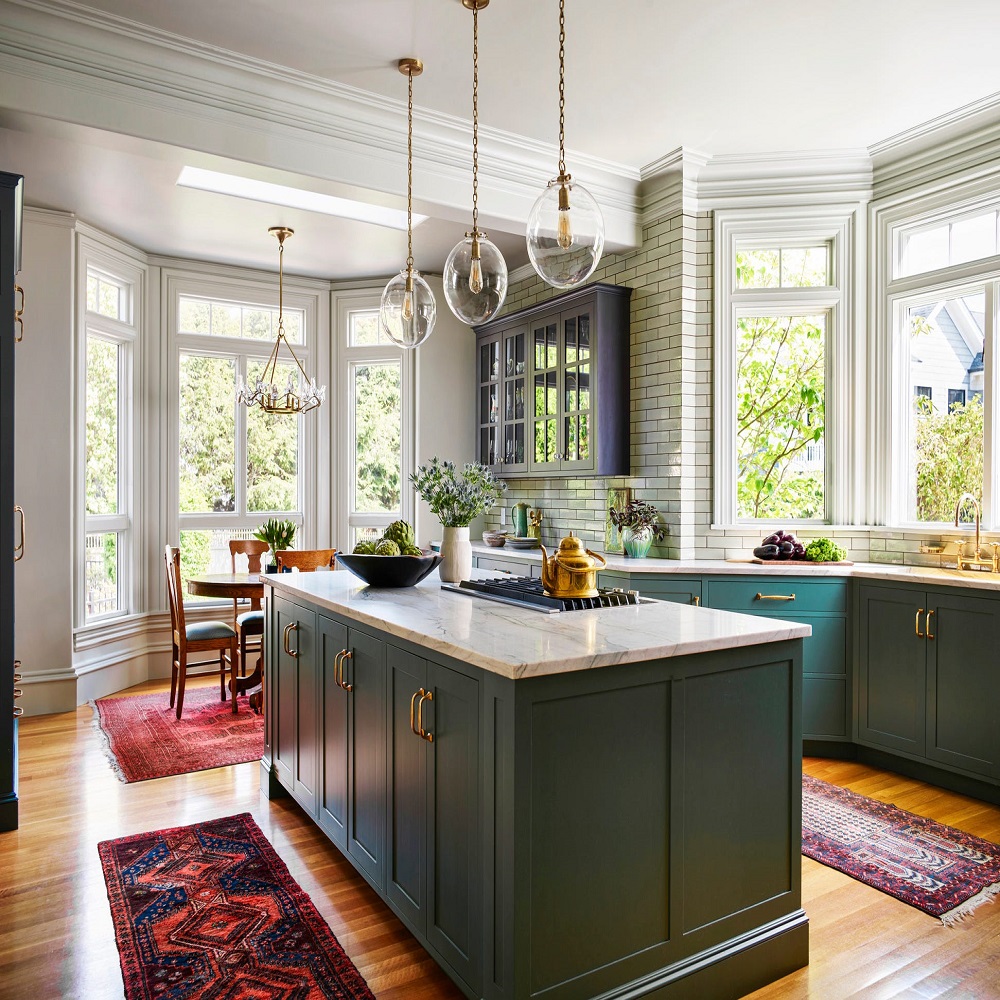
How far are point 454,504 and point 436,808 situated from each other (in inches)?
53.7

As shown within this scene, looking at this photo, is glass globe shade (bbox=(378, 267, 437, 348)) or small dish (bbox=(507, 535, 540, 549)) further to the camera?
small dish (bbox=(507, 535, 540, 549))

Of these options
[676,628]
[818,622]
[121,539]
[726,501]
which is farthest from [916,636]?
[121,539]

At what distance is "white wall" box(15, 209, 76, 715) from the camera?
479cm

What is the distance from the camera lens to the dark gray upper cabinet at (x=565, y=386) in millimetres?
4824

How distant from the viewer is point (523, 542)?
5.56 metres

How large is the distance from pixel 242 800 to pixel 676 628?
7.42 feet

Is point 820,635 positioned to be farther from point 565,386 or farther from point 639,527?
point 565,386

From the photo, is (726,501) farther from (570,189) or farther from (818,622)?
(570,189)

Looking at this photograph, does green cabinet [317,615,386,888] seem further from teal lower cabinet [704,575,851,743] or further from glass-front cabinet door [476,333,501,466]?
glass-front cabinet door [476,333,501,466]

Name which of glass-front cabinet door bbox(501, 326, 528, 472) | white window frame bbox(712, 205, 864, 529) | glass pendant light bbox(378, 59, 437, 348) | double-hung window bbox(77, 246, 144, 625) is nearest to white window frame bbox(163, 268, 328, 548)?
double-hung window bbox(77, 246, 144, 625)

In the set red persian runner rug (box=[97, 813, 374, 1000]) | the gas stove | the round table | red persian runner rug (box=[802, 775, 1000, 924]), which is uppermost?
the gas stove

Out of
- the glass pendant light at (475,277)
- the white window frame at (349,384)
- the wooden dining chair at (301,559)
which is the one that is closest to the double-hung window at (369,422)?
the white window frame at (349,384)

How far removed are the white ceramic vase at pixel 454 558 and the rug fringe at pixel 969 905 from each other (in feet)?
6.64

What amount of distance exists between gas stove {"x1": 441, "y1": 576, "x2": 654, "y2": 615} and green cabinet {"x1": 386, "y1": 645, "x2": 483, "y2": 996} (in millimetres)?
503
